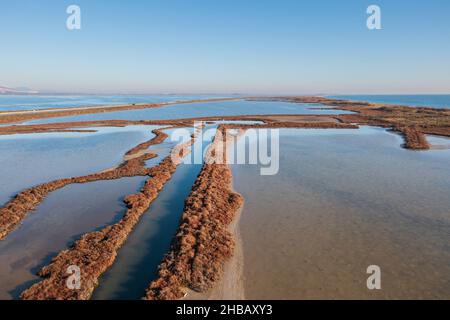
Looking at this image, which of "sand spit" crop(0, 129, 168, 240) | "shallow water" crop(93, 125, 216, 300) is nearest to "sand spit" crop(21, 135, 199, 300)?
"shallow water" crop(93, 125, 216, 300)

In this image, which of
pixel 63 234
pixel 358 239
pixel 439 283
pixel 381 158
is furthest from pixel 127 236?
pixel 381 158

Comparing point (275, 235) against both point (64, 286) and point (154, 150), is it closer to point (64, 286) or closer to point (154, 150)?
point (64, 286)

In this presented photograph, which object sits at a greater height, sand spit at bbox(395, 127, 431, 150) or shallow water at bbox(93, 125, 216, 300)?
sand spit at bbox(395, 127, 431, 150)

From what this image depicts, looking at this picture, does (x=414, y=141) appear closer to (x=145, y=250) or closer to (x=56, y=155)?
(x=145, y=250)

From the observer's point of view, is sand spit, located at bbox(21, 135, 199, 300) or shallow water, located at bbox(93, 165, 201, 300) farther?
shallow water, located at bbox(93, 165, 201, 300)

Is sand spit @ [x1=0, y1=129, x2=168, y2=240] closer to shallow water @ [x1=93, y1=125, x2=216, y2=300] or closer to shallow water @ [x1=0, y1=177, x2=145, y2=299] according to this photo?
shallow water @ [x1=0, y1=177, x2=145, y2=299]

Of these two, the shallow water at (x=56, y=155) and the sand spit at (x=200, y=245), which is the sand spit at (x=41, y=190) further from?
the sand spit at (x=200, y=245)
